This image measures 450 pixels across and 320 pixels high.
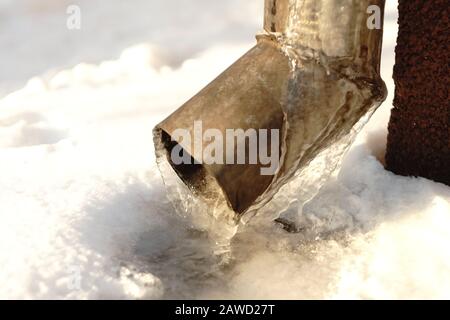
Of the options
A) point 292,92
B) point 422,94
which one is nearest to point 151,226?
point 292,92

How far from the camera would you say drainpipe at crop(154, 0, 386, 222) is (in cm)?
145

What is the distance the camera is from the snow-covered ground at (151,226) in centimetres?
155

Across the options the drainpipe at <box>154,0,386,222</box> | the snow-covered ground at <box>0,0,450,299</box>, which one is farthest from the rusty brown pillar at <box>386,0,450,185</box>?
the drainpipe at <box>154,0,386,222</box>

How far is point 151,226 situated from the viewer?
1922mm

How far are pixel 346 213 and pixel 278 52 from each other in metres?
0.70

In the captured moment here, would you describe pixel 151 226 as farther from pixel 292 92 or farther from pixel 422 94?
pixel 422 94

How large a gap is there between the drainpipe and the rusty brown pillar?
0.43 meters

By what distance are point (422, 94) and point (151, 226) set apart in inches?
42.7

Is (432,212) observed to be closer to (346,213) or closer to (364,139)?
(346,213)

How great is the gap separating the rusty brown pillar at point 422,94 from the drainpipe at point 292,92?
433 millimetres

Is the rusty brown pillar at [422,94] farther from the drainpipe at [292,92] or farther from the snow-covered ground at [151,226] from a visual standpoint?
the drainpipe at [292,92]

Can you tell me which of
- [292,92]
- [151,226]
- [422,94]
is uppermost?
[292,92]

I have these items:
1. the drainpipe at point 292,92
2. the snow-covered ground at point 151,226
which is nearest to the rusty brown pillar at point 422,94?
the snow-covered ground at point 151,226
